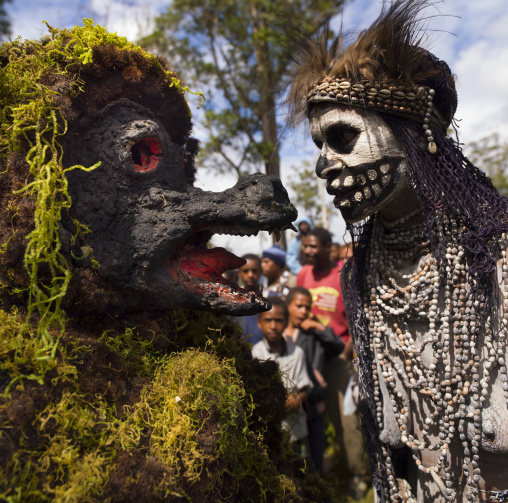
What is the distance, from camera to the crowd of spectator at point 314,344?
3537mm

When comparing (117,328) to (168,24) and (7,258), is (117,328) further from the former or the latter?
(168,24)

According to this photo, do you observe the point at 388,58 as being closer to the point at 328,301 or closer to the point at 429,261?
the point at 429,261

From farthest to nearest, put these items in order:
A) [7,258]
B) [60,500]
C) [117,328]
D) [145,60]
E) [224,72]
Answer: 1. [224,72]
2. [145,60]
3. [117,328]
4. [7,258]
5. [60,500]

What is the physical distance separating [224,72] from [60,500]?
415 inches

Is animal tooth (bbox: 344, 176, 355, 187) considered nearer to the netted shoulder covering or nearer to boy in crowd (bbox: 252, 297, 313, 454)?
the netted shoulder covering

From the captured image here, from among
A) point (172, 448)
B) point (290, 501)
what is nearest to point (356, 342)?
point (290, 501)

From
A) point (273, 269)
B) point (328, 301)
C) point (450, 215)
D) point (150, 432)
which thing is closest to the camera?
point (150, 432)

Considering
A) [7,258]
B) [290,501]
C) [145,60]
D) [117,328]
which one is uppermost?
[145,60]

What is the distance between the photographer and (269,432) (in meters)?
A: 1.80

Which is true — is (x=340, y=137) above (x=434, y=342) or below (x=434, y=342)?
above

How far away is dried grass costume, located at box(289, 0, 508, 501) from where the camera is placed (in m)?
1.70

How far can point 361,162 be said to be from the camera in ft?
5.99

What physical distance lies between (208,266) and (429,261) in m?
0.89

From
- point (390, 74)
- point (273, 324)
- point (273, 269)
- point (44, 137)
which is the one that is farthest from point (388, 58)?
point (273, 269)
